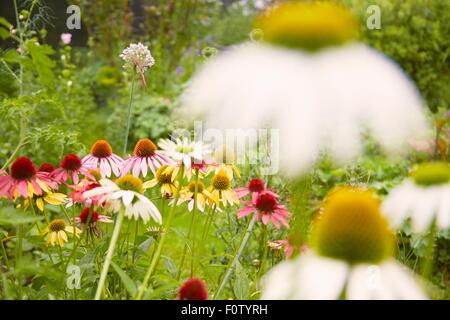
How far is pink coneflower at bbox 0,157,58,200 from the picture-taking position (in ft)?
3.07

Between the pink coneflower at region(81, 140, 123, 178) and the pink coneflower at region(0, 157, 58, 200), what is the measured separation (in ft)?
0.47

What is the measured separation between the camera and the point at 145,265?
107 centimetres

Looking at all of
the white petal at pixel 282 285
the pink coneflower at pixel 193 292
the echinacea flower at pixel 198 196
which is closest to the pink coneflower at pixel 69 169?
the echinacea flower at pixel 198 196

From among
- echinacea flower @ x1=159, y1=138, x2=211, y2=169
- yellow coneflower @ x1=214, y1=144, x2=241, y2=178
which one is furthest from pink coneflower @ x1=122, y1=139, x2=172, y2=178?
echinacea flower @ x1=159, y1=138, x2=211, y2=169

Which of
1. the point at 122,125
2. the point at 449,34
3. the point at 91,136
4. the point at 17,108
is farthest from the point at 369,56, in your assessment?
the point at 449,34

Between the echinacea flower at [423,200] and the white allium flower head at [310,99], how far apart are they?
0.18 metres

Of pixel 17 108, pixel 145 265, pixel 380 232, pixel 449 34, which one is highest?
pixel 449 34

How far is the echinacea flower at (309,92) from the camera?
502 mm

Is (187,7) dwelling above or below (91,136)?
above

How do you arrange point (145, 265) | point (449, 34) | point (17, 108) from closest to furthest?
point (145, 265), point (17, 108), point (449, 34)

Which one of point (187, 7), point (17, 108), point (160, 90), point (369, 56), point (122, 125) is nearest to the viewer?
point (369, 56)

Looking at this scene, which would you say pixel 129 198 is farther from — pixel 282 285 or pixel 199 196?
pixel 199 196
